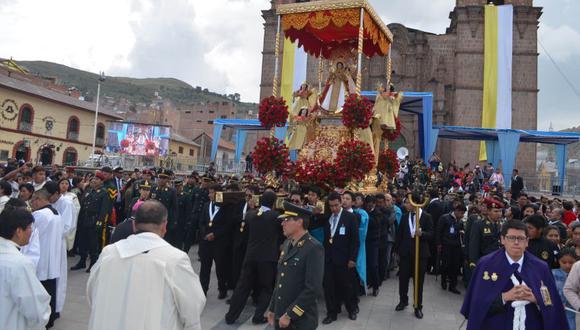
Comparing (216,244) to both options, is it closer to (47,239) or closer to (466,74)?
(47,239)

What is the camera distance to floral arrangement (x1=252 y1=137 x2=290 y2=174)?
9961 millimetres

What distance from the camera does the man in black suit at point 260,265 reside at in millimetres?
5906

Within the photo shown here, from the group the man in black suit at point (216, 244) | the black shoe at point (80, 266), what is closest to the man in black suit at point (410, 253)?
the man in black suit at point (216, 244)

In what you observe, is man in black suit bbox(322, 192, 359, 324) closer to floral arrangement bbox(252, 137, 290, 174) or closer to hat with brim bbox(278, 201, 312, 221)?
hat with brim bbox(278, 201, 312, 221)

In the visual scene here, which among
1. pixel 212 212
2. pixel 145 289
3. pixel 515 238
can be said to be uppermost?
pixel 515 238

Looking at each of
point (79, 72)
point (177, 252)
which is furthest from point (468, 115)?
point (79, 72)

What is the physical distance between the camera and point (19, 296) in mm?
3078

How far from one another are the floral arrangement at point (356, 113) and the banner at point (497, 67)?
757 inches

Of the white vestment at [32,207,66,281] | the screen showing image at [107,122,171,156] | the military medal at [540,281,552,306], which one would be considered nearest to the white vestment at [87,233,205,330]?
the military medal at [540,281,552,306]

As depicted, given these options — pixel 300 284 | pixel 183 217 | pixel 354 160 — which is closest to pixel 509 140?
pixel 354 160

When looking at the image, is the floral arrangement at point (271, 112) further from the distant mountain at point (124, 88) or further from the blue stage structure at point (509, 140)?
the distant mountain at point (124, 88)

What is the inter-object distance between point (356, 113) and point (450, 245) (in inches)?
135

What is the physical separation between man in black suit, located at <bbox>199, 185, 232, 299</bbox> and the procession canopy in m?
6.31

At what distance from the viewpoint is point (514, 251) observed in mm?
3396
